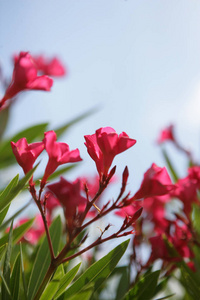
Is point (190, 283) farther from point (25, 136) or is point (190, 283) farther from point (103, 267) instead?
point (25, 136)

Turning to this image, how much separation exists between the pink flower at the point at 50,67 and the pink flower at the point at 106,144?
1.25 metres

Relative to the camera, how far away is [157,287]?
790 mm

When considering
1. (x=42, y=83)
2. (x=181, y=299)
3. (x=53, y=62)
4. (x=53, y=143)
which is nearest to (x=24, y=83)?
(x=42, y=83)

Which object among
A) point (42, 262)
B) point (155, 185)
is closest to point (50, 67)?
point (42, 262)

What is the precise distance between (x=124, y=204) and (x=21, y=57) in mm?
439

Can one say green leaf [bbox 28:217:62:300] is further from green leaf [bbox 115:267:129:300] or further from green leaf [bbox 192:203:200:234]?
green leaf [bbox 192:203:200:234]

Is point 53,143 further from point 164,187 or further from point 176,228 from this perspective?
point 176,228

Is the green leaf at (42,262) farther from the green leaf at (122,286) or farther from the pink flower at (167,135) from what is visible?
the pink flower at (167,135)

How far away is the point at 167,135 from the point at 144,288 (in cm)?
148

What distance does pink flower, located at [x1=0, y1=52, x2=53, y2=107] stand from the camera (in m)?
0.79

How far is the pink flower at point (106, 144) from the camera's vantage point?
601 millimetres

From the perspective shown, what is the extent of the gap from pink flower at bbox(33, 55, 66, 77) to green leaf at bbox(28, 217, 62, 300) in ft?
3.46

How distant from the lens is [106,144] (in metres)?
0.60

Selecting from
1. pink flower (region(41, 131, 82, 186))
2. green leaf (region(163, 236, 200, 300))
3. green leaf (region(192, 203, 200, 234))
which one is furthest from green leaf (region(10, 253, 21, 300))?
green leaf (region(192, 203, 200, 234))
